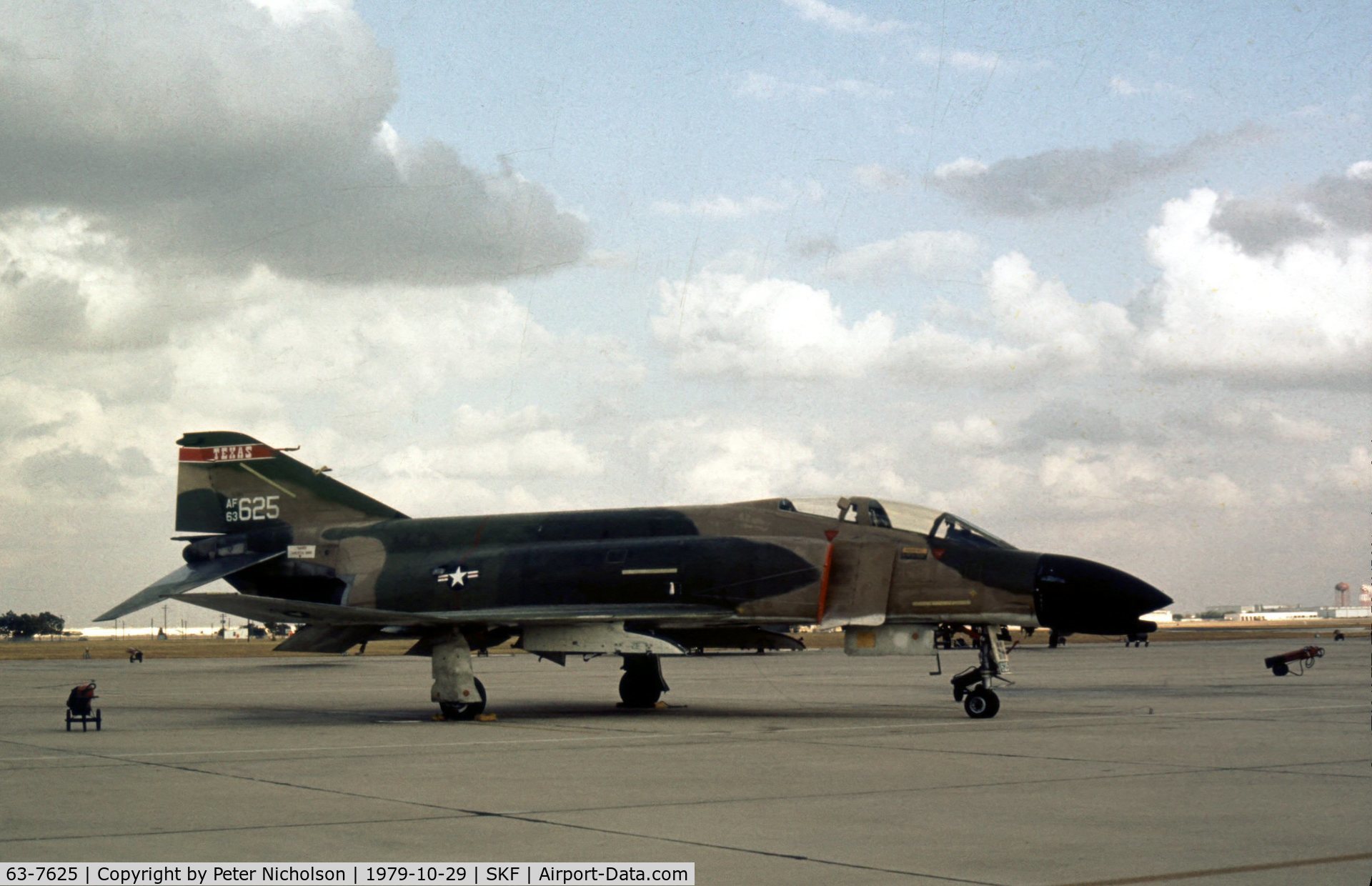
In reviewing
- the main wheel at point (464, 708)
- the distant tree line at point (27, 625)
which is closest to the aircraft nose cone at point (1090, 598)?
the main wheel at point (464, 708)

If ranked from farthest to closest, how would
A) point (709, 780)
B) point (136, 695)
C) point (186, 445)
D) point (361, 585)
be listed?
point (136, 695)
point (186, 445)
point (361, 585)
point (709, 780)

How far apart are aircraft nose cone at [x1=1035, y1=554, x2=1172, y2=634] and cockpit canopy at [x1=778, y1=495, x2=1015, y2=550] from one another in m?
0.92

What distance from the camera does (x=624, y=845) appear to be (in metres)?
7.39

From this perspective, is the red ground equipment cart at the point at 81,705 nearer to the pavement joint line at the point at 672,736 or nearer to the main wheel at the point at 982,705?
the pavement joint line at the point at 672,736

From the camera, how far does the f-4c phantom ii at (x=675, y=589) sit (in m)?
16.4

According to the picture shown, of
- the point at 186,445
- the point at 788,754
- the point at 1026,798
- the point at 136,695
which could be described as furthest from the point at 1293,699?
the point at 136,695

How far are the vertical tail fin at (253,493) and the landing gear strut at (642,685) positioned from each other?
15.2 feet

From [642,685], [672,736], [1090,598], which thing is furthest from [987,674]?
[642,685]

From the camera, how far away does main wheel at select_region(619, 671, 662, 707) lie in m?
20.3

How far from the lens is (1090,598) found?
15.8 metres

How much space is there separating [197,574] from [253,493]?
5.09 feet

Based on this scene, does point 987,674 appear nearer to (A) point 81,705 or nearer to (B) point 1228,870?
(B) point 1228,870

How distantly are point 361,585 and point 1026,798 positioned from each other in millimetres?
13201

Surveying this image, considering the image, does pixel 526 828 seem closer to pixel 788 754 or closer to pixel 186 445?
pixel 788 754
